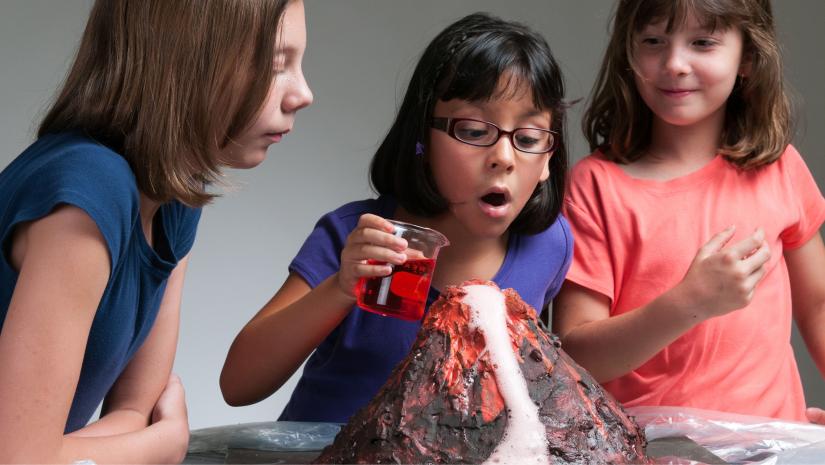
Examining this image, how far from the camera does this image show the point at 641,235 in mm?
1878

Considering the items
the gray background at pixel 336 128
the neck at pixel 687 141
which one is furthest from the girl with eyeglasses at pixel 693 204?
the gray background at pixel 336 128

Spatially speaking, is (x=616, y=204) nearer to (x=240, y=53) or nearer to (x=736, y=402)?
(x=736, y=402)

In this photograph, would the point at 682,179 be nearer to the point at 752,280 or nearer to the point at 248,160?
the point at 752,280

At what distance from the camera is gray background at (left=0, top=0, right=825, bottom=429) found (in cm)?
335

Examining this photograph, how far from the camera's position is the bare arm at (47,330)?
1179 mm

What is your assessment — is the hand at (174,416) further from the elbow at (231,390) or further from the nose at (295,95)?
the nose at (295,95)

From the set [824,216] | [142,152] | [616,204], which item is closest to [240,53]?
[142,152]

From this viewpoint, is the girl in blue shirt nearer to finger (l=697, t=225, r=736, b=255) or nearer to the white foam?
the white foam

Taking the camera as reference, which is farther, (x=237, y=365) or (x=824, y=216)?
(x=824, y=216)

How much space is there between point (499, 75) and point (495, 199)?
173mm

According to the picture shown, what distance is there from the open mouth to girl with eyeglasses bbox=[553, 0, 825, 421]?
0.90ft

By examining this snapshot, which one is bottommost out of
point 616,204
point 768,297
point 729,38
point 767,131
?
point 768,297

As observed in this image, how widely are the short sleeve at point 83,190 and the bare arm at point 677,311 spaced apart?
77cm

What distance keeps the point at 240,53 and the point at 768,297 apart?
1031 millimetres
